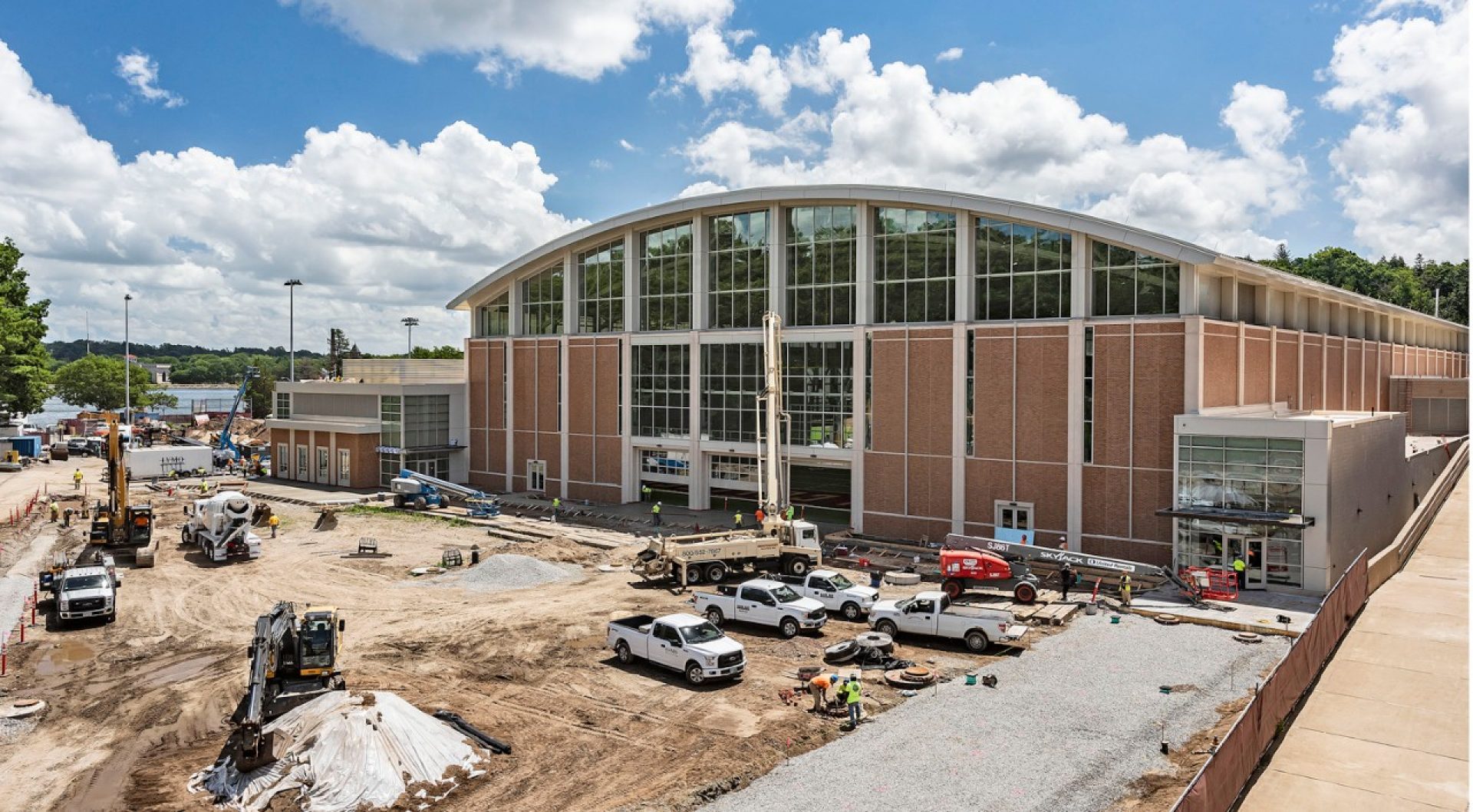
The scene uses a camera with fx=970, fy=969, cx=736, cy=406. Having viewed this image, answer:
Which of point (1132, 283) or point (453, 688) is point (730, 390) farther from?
point (453, 688)

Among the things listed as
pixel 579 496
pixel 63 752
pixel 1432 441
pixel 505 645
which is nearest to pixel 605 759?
pixel 505 645

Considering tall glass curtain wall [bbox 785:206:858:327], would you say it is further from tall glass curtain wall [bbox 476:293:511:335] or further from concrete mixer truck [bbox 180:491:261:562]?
concrete mixer truck [bbox 180:491:261:562]

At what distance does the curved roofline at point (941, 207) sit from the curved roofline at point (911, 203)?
0.10ft

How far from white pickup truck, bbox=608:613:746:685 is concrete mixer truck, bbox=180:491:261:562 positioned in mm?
23167

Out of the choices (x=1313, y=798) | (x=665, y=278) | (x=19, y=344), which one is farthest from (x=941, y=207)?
(x=19, y=344)

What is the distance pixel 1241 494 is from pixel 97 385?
493 ft

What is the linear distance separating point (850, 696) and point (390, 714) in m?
10.0

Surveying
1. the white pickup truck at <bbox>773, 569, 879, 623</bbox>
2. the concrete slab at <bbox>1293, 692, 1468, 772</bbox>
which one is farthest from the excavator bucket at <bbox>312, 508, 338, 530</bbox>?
the concrete slab at <bbox>1293, 692, 1468, 772</bbox>

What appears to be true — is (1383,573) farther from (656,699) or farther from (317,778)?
(317,778)

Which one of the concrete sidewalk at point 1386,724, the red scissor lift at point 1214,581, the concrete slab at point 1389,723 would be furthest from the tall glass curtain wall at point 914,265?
the concrete slab at point 1389,723

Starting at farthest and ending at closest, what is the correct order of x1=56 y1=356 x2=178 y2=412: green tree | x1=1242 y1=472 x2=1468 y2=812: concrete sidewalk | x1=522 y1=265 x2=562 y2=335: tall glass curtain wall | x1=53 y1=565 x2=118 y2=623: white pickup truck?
x1=56 y1=356 x2=178 y2=412: green tree → x1=522 y1=265 x2=562 y2=335: tall glass curtain wall → x1=53 y1=565 x2=118 y2=623: white pickup truck → x1=1242 y1=472 x2=1468 y2=812: concrete sidewalk

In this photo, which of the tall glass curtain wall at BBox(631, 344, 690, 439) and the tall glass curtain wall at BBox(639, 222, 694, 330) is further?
the tall glass curtain wall at BBox(639, 222, 694, 330)

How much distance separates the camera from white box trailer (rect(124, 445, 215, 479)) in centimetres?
7219

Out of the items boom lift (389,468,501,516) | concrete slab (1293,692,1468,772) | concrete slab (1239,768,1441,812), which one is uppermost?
boom lift (389,468,501,516)
